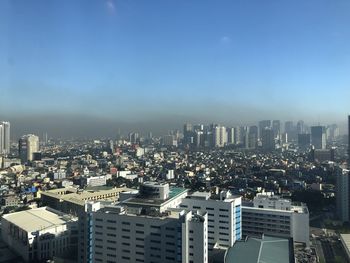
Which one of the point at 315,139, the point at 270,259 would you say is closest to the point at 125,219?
the point at 270,259

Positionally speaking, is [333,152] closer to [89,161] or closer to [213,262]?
[89,161]

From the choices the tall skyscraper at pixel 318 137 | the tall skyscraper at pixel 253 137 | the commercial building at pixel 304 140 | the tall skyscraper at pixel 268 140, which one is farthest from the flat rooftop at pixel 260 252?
the tall skyscraper at pixel 253 137

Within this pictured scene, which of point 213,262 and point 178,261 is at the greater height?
point 178,261

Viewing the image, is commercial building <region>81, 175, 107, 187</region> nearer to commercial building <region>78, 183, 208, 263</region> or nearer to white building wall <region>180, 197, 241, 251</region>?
white building wall <region>180, 197, 241, 251</region>

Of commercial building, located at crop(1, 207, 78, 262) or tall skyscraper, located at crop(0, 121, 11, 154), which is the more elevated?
tall skyscraper, located at crop(0, 121, 11, 154)

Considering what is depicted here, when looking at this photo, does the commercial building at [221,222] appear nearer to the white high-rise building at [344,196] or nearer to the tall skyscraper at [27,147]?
the white high-rise building at [344,196]

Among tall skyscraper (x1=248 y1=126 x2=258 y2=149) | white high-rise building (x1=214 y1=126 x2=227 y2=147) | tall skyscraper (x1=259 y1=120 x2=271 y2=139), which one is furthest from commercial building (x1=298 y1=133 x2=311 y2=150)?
white high-rise building (x1=214 y1=126 x2=227 y2=147)
